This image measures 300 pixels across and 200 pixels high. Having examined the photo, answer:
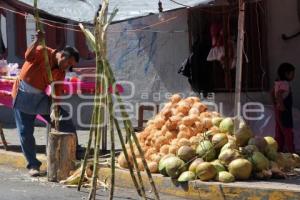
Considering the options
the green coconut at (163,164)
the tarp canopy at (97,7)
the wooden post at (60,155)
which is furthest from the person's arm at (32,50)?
the green coconut at (163,164)

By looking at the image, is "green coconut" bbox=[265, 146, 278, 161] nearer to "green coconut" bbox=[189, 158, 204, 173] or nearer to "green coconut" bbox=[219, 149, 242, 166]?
"green coconut" bbox=[219, 149, 242, 166]

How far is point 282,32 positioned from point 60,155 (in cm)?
380

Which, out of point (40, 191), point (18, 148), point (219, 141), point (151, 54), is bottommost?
point (40, 191)

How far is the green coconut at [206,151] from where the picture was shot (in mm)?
7328

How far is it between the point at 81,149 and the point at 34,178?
134 centimetres

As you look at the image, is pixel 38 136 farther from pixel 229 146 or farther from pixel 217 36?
pixel 229 146

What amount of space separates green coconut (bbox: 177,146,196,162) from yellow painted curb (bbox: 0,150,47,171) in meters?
2.22

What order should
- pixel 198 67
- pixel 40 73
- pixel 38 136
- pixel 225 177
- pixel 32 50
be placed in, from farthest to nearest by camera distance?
pixel 38 136 < pixel 198 67 < pixel 40 73 < pixel 32 50 < pixel 225 177

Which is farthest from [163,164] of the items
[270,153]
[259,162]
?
[270,153]

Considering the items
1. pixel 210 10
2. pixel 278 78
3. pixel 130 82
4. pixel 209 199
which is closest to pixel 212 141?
pixel 209 199

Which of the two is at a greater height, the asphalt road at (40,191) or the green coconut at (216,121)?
the green coconut at (216,121)

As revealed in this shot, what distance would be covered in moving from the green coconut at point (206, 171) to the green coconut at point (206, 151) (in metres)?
0.22

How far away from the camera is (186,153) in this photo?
24.1ft

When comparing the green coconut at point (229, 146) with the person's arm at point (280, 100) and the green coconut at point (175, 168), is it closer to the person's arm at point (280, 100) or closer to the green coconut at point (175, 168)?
the green coconut at point (175, 168)
